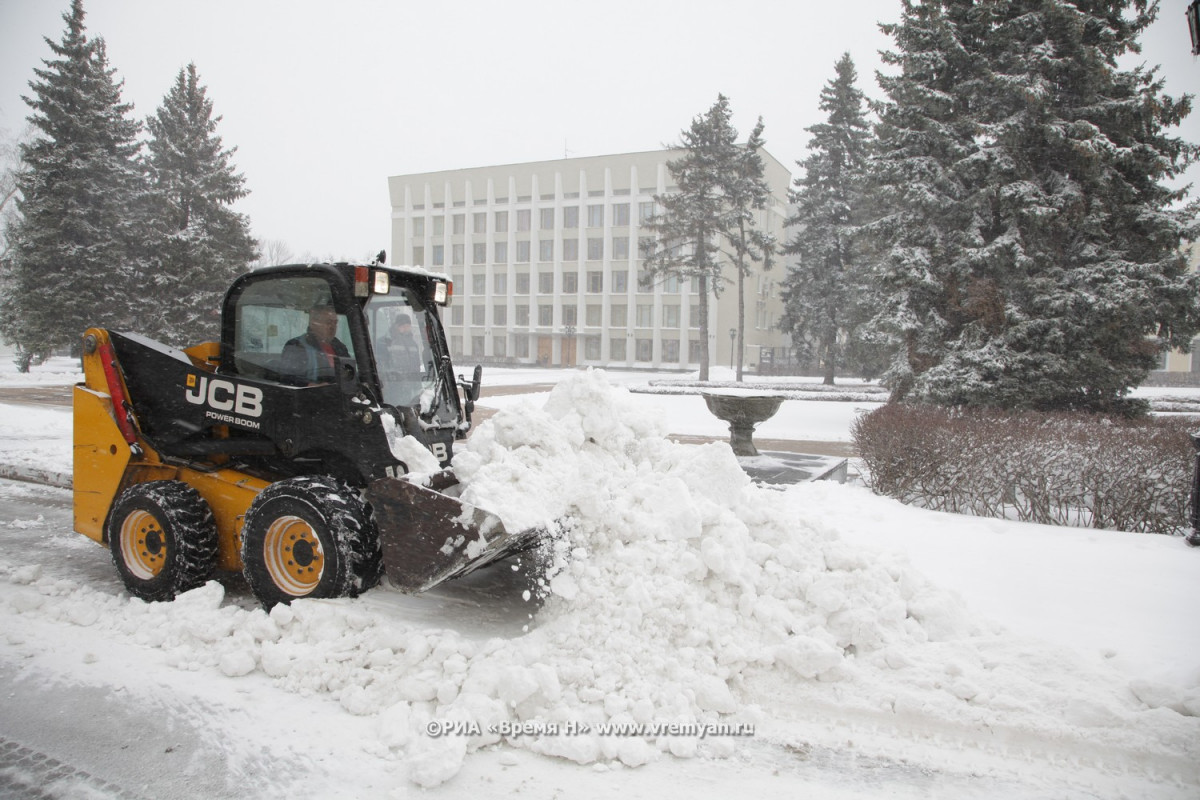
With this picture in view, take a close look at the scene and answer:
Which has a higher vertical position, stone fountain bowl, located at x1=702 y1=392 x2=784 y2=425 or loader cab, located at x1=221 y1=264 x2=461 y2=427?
loader cab, located at x1=221 y1=264 x2=461 y2=427

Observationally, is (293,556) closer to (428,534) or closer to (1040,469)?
(428,534)

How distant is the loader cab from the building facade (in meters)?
49.8

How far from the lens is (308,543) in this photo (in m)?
4.11

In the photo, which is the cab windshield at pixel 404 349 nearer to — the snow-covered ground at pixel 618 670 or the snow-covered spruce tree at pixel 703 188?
the snow-covered ground at pixel 618 670

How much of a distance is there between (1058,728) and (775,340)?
2527 inches

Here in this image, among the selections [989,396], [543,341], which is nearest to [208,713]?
[989,396]

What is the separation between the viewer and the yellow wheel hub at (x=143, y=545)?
179 inches

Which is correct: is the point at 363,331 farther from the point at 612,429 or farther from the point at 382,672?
the point at 382,672

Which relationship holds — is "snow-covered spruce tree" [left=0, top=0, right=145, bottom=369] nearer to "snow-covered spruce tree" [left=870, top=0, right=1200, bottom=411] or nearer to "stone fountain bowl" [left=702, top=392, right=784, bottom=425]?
"stone fountain bowl" [left=702, top=392, right=784, bottom=425]

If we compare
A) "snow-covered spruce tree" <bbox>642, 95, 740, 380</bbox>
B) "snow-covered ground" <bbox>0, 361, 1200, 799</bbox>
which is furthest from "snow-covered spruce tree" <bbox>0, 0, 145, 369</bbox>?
"snow-covered ground" <bbox>0, 361, 1200, 799</bbox>

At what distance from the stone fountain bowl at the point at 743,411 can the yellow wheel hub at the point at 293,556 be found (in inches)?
265

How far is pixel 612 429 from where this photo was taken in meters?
4.78

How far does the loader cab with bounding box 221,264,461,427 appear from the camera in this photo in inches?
175

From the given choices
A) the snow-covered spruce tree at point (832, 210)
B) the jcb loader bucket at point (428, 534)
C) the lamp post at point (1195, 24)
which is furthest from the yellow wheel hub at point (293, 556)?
the snow-covered spruce tree at point (832, 210)
